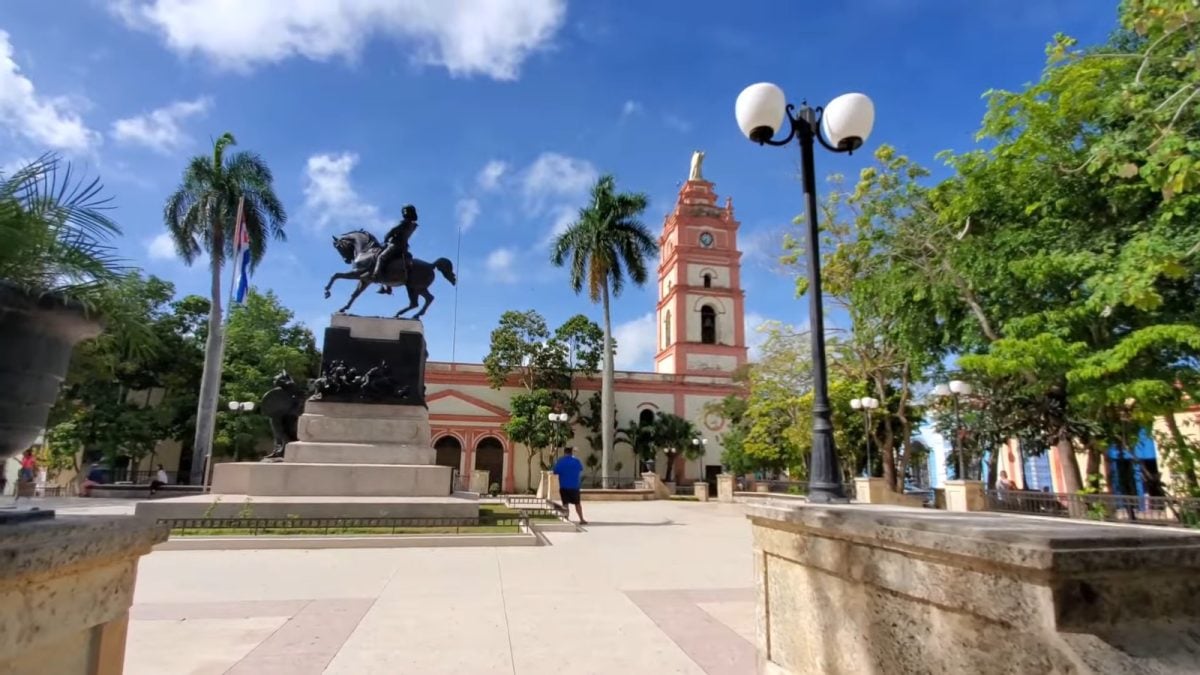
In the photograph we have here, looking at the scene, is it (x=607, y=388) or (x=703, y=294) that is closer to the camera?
(x=607, y=388)

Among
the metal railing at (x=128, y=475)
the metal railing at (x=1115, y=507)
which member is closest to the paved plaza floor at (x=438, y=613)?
the metal railing at (x=1115, y=507)

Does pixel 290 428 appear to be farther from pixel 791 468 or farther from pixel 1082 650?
pixel 791 468

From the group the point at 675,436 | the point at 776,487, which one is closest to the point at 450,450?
the point at 675,436

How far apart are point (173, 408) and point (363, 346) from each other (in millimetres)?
22791

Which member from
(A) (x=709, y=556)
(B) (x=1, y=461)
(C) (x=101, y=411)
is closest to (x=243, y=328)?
(C) (x=101, y=411)

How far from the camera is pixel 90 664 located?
5.52ft

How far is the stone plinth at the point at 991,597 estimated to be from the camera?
1674mm

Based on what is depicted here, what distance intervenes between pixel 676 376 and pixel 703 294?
6.06m

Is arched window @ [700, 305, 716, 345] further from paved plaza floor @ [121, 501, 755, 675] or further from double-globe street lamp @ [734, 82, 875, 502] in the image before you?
double-globe street lamp @ [734, 82, 875, 502]

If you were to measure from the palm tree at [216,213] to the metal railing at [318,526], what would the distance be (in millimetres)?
17454

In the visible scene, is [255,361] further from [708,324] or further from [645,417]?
[708,324]

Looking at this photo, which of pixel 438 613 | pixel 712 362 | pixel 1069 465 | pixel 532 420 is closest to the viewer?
pixel 438 613

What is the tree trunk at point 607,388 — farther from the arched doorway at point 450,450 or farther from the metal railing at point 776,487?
the arched doorway at point 450,450

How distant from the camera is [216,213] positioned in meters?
25.5
